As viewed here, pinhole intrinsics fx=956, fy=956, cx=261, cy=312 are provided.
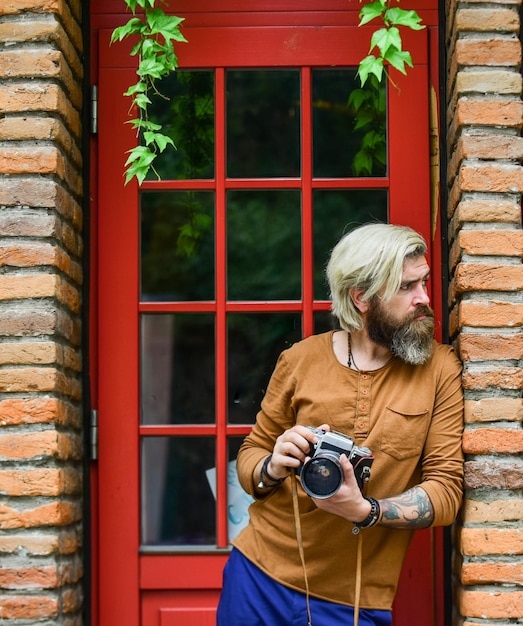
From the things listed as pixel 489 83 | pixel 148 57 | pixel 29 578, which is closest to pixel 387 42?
pixel 489 83

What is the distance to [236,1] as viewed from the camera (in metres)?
3.25

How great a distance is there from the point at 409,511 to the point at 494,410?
41cm

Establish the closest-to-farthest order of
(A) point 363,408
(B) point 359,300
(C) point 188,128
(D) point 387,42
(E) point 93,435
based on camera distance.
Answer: (D) point 387,42, (A) point 363,408, (B) point 359,300, (E) point 93,435, (C) point 188,128

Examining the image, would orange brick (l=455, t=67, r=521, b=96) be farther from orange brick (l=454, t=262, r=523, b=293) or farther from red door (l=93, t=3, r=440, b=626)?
orange brick (l=454, t=262, r=523, b=293)

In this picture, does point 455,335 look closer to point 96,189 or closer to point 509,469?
point 509,469

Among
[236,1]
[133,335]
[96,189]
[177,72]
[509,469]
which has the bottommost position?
[509,469]

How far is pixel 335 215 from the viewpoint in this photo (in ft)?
10.7

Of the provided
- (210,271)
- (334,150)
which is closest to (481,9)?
(334,150)

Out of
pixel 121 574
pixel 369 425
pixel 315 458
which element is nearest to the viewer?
pixel 315 458

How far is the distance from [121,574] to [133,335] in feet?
2.62

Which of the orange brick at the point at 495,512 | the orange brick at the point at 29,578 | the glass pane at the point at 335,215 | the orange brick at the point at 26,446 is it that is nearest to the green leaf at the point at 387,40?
the glass pane at the point at 335,215

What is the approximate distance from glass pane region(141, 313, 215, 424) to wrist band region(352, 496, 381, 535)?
0.84 meters

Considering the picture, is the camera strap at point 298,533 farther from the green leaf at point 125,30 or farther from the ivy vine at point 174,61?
the green leaf at point 125,30

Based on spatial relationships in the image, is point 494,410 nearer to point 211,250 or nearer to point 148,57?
point 211,250
